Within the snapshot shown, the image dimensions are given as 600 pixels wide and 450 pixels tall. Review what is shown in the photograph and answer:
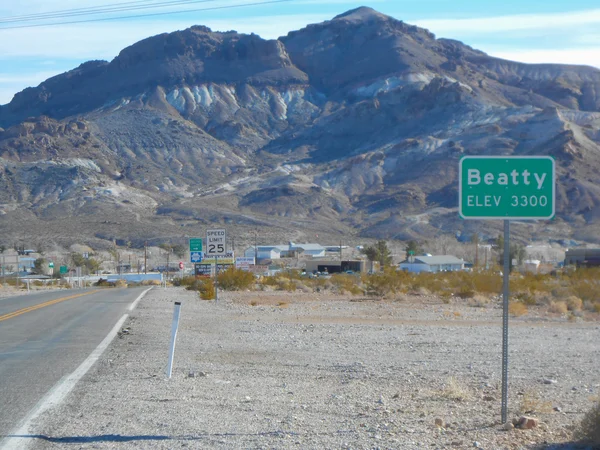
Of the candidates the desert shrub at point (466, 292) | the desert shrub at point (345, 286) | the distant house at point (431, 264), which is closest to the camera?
the desert shrub at point (466, 292)

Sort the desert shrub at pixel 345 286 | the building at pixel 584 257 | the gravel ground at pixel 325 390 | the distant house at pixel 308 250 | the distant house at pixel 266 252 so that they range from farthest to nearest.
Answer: the distant house at pixel 308 250 → the distant house at pixel 266 252 → the building at pixel 584 257 → the desert shrub at pixel 345 286 → the gravel ground at pixel 325 390

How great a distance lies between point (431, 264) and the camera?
276 feet

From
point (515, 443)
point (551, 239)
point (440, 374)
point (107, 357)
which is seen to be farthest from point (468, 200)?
point (551, 239)

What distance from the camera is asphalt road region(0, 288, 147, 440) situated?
36.3 ft

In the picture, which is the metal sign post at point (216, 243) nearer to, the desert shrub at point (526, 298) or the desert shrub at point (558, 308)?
the desert shrub at point (558, 308)

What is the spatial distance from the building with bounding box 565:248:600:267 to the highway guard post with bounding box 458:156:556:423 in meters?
60.8

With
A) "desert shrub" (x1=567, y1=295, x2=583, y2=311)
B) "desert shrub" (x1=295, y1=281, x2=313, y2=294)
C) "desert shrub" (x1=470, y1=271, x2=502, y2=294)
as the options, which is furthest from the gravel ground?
"desert shrub" (x1=295, y1=281, x2=313, y2=294)

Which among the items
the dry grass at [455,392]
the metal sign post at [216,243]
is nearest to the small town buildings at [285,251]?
the metal sign post at [216,243]

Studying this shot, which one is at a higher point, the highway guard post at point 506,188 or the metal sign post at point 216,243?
the highway guard post at point 506,188

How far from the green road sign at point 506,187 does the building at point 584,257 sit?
6083 centimetres

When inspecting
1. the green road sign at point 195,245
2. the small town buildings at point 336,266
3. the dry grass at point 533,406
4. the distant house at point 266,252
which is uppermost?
the green road sign at point 195,245

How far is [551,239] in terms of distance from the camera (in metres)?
102

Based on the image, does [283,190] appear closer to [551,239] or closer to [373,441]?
[551,239]

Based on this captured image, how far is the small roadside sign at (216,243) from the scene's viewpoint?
3428 cm
